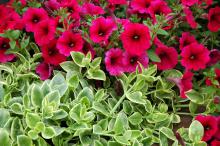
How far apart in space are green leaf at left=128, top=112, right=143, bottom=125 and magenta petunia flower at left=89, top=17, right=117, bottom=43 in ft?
1.14

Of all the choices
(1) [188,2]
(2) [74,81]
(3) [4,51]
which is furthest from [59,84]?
(1) [188,2]

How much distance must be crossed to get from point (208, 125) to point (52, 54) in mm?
756

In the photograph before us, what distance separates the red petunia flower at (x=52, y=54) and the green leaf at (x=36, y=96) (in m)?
0.23

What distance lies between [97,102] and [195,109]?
19.0 inches

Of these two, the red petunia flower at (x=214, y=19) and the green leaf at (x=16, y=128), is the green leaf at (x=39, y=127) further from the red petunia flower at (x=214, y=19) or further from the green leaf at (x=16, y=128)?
the red petunia flower at (x=214, y=19)

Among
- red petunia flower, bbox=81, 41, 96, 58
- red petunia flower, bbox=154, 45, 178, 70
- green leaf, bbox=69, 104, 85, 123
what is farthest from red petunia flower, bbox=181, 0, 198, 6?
green leaf, bbox=69, 104, 85, 123

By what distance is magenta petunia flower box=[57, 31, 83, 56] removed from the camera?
2.04m

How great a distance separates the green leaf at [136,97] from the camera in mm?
1922

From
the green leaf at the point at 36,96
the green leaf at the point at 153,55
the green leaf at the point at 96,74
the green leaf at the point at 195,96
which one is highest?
the green leaf at the point at 153,55

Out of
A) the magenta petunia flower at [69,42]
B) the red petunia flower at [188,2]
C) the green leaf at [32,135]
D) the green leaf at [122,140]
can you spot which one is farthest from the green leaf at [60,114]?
the red petunia flower at [188,2]

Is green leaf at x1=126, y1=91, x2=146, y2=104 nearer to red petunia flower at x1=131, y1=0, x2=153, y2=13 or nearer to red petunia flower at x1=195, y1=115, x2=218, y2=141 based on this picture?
red petunia flower at x1=195, y1=115, x2=218, y2=141

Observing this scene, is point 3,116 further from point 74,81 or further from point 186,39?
point 186,39

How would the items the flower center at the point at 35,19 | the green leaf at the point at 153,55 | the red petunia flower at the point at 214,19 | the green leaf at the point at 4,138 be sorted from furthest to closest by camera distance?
the red petunia flower at the point at 214,19 < the flower center at the point at 35,19 < the green leaf at the point at 153,55 < the green leaf at the point at 4,138

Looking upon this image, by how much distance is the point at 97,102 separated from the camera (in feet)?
6.27
